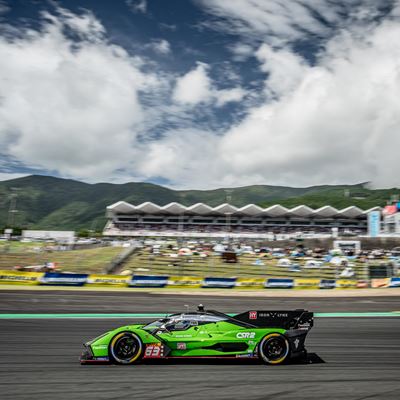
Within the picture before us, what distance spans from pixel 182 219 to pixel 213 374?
96830 mm

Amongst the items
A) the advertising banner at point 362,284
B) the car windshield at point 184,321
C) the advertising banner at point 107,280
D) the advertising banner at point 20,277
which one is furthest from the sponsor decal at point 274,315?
the advertising banner at point 362,284

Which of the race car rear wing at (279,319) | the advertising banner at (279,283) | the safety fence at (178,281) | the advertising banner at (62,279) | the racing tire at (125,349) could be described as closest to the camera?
the racing tire at (125,349)

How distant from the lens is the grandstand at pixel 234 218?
101 meters

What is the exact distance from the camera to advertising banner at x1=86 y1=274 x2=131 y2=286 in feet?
79.2

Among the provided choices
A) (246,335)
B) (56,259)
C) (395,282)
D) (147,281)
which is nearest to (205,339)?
(246,335)

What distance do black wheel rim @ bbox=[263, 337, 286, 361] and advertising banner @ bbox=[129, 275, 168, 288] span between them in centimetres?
1787

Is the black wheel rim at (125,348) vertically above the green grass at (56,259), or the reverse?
the green grass at (56,259)

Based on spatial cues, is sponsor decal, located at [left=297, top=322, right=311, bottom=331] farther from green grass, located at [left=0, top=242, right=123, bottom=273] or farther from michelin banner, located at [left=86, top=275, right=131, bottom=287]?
green grass, located at [left=0, top=242, right=123, bottom=273]

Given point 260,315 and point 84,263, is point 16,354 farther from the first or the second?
point 84,263

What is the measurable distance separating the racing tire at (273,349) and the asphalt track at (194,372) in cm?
16

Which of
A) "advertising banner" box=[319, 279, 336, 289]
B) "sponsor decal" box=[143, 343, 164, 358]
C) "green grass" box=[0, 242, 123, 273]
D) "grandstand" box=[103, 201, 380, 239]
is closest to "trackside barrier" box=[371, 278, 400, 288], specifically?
"advertising banner" box=[319, 279, 336, 289]

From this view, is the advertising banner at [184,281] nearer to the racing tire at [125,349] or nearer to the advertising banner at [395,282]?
the advertising banner at [395,282]

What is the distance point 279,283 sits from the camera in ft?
84.8

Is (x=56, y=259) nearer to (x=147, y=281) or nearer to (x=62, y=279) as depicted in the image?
(x=62, y=279)
